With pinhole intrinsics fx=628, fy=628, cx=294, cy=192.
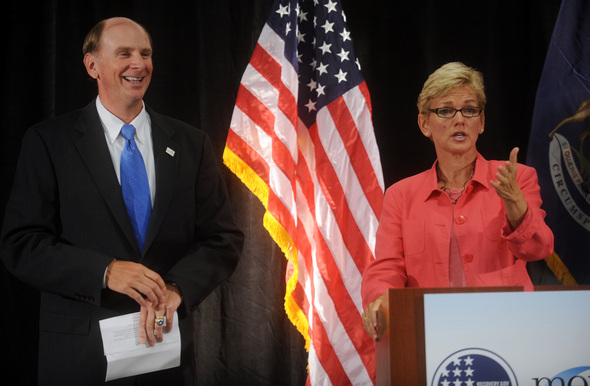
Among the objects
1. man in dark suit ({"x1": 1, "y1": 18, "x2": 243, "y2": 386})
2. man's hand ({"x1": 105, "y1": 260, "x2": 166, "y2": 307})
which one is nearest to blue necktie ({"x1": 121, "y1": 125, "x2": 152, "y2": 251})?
man in dark suit ({"x1": 1, "y1": 18, "x2": 243, "y2": 386})

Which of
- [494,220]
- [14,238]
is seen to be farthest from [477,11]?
[14,238]

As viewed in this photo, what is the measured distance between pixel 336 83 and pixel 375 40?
1.62 ft

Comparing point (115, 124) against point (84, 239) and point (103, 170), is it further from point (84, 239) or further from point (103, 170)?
point (84, 239)

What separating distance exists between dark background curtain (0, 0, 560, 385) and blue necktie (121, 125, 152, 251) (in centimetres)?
131

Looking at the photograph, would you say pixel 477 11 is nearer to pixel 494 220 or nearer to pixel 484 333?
pixel 494 220

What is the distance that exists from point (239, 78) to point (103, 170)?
1.59 meters

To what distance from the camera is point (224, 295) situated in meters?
3.51

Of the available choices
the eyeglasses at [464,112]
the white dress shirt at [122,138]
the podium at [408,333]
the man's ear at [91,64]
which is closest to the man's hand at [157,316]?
the white dress shirt at [122,138]

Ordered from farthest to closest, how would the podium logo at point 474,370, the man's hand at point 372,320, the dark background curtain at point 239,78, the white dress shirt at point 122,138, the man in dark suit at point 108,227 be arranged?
the dark background curtain at point 239,78 < the white dress shirt at point 122,138 < the man in dark suit at point 108,227 < the man's hand at point 372,320 < the podium logo at point 474,370

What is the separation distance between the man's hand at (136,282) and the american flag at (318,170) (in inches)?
48.5

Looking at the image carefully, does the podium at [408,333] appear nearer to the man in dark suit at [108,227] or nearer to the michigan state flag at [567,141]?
the man in dark suit at [108,227]

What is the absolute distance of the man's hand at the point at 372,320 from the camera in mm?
1897

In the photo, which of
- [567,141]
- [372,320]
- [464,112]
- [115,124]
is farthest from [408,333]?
[567,141]

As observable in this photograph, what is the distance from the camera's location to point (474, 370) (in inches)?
60.6
